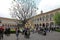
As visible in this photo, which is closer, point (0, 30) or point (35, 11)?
point (0, 30)

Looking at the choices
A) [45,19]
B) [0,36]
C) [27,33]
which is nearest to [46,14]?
[45,19]

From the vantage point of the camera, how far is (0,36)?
22766mm

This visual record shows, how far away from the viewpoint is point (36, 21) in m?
106

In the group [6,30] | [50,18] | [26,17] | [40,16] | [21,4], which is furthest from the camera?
[40,16]

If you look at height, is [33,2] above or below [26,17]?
above

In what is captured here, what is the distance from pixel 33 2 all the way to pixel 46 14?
43.3m

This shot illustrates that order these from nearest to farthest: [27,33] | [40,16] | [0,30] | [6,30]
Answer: [0,30] < [27,33] < [6,30] < [40,16]

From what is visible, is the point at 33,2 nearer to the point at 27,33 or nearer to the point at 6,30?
the point at 6,30

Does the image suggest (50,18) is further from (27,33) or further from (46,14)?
(27,33)

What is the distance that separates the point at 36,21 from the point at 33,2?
173 feet

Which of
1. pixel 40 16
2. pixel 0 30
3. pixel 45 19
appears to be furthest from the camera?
pixel 40 16

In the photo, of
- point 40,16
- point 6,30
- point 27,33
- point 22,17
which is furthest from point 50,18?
point 27,33

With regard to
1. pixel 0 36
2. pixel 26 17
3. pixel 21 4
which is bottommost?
pixel 0 36

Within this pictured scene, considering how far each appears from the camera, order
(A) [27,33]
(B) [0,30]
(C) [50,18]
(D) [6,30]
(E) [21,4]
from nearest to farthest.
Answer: (B) [0,30] < (A) [27,33] < (D) [6,30] < (E) [21,4] < (C) [50,18]
